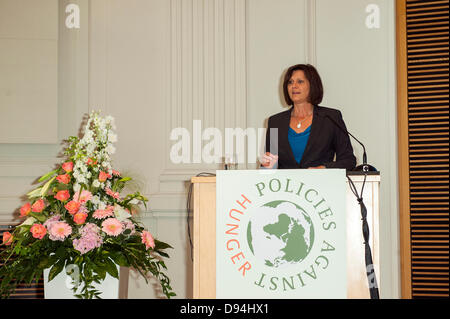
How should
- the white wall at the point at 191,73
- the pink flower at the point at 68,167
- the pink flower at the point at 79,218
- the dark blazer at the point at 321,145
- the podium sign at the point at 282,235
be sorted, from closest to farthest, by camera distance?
1. the podium sign at the point at 282,235
2. the pink flower at the point at 79,218
3. the pink flower at the point at 68,167
4. the dark blazer at the point at 321,145
5. the white wall at the point at 191,73

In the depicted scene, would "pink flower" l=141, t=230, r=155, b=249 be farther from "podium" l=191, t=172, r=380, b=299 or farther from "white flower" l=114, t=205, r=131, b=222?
"podium" l=191, t=172, r=380, b=299

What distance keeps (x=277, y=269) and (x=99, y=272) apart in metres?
0.73

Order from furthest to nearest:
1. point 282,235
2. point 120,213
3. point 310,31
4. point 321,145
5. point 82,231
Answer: point 310,31 → point 321,145 → point 120,213 → point 82,231 → point 282,235

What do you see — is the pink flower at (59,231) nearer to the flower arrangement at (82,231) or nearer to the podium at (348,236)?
the flower arrangement at (82,231)

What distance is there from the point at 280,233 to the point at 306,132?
41.7 inches

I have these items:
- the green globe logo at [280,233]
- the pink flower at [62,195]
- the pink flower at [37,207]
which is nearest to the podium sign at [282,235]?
the green globe logo at [280,233]

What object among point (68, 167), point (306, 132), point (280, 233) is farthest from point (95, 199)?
point (306, 132)

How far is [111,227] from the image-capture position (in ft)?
7.29

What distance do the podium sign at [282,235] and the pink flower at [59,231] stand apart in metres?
0.63

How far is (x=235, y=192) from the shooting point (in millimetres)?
2162

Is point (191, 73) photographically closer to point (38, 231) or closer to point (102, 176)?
point (102, 176)

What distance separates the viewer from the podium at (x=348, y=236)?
212 centimetres

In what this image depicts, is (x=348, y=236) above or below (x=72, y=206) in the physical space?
below
